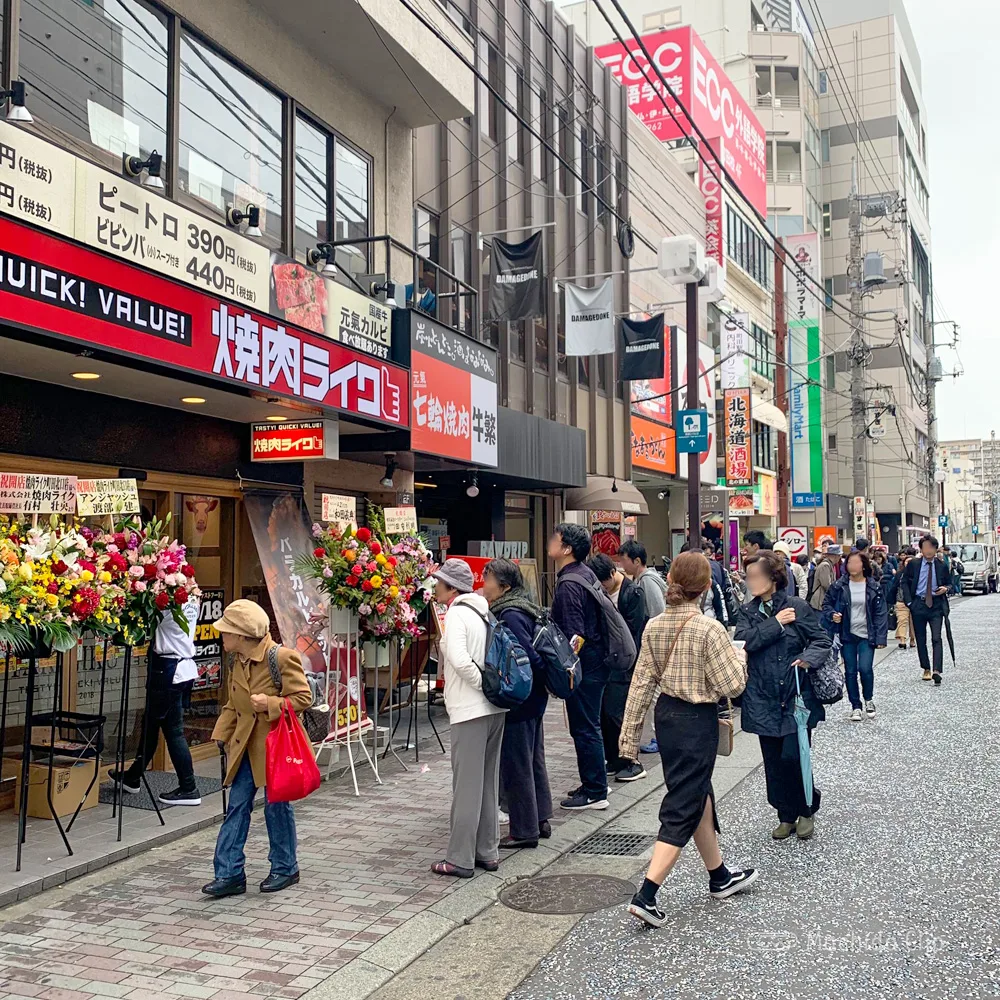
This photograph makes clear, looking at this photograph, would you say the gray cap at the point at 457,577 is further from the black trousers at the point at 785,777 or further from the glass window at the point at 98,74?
the glass window at the point at 98,74

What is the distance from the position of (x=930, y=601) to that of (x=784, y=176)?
44872mm

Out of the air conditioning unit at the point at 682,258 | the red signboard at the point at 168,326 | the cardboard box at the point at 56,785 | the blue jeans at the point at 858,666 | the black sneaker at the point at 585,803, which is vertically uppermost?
the air conditioning unit at the point at 682,258

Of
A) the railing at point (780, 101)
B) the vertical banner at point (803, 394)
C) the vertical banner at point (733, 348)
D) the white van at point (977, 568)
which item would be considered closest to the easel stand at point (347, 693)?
the vertical banner at point (733, 348)

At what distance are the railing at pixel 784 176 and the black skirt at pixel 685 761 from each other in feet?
172


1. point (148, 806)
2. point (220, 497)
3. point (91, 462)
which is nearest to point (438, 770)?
point (148, 806)

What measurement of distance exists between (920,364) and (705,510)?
159 ft

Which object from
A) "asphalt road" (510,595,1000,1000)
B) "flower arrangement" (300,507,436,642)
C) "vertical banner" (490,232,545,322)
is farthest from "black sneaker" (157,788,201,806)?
"vertical banner" (490,232,545,322)

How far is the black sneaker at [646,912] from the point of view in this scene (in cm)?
502

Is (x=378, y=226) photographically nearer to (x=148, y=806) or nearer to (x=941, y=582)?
(x=148, y=806)

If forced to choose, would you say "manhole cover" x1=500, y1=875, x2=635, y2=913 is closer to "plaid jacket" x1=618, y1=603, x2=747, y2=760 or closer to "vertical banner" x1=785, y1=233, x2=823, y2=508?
"plaid jacket" x1=618, y1=603, x2=747, y2=760

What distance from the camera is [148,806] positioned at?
7.63 metres

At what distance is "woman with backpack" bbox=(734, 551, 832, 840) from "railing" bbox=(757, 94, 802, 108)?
171ft

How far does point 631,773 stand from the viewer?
8633mm

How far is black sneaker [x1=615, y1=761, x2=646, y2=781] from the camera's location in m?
8.57
